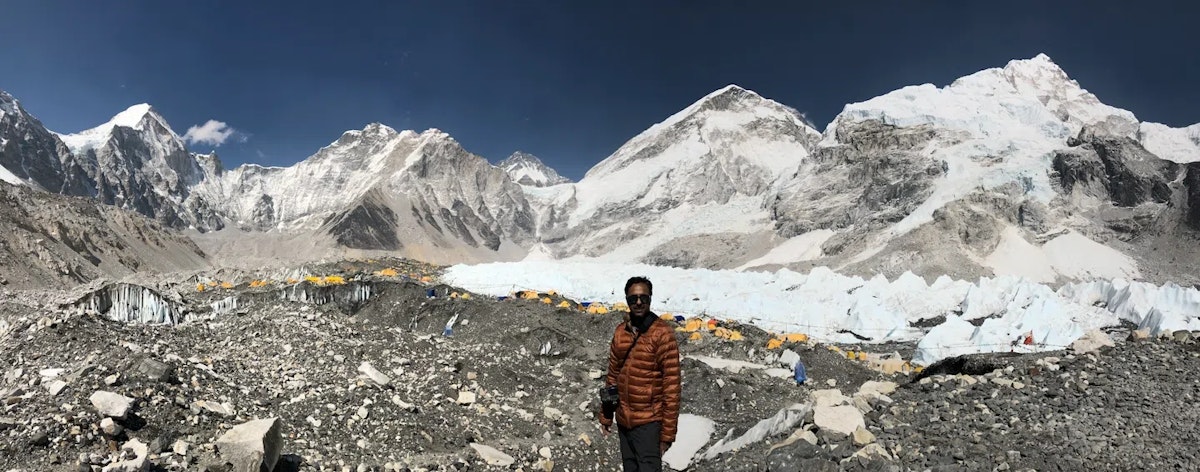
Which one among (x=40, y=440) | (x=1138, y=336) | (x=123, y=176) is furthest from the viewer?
(x=123, y=176)

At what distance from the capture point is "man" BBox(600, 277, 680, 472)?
195 inches

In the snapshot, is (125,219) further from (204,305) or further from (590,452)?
(590,452)

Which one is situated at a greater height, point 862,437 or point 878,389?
point 878,389

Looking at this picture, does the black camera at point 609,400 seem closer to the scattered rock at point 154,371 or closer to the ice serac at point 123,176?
the scattered rock at point 154,371

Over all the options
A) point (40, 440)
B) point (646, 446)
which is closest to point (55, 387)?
point (40, 440)

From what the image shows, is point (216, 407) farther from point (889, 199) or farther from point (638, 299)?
point (889, 199)

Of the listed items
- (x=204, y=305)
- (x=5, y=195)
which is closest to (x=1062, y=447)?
(x=204, y=305)

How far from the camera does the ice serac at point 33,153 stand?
13625cm

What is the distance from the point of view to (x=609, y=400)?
5215 millimetres

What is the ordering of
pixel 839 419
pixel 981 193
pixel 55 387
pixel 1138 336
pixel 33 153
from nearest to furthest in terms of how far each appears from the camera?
pixel 55 387 < pixel 839 419 < pixel 1138 336 < pixel 981 193 < pixel 33 153

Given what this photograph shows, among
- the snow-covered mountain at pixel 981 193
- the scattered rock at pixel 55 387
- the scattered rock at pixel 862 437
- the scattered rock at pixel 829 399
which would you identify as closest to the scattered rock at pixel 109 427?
the scattered rock at pixel 55 387

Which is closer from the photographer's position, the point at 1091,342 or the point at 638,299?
the point at 638,299

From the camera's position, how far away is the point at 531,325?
21.9 metres

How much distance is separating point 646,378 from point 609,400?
0.41 m
